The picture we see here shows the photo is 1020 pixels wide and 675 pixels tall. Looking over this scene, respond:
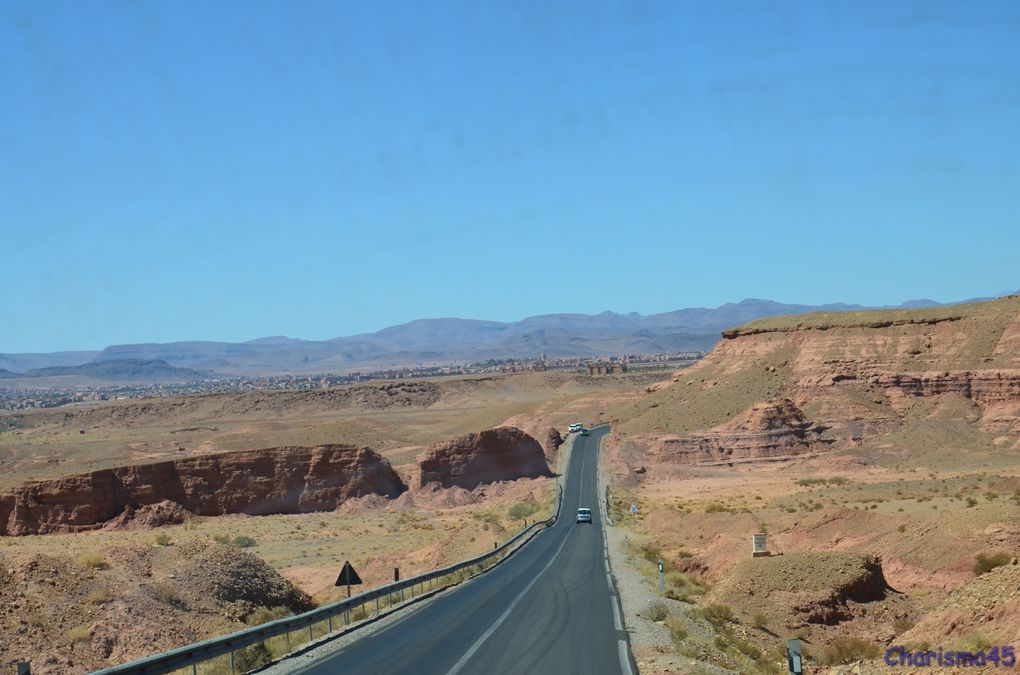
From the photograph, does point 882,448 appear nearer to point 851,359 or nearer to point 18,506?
point 851,359

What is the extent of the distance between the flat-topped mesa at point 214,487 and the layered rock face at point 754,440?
24.5 metres

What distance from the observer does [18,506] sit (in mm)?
55781

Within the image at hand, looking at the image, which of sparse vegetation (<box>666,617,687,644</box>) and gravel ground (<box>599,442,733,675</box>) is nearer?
gravel ground (<box>599,442,733,675</box>)

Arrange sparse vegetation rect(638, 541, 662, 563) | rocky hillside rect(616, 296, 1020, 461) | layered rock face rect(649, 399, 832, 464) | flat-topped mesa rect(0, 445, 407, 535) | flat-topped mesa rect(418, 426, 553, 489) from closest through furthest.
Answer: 1. sparse vegetation rect(638, 541, 662, 563)
2. flat-topped mesa rect(0, 445, 407, 535)
3. flat-topped mesa rect(418, 426, 553, 489)
4. rocky hillside rect(616, 296, 1020, 461)
5. layered rock face rect(649, 399, 832, 464)

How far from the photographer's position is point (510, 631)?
2102cm

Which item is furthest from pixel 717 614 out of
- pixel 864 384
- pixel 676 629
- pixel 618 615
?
pixel 864 384

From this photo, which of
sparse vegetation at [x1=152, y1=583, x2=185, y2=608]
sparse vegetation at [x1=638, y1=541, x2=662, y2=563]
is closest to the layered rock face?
sparse vegetation at [x1=638, y1=541, x2=662, y2=563]

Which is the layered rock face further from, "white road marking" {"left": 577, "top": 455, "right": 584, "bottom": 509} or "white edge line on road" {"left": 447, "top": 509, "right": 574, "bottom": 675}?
"white edge line on road" {"left": 447, "top": 509, "right": 574, "bottom": 675}

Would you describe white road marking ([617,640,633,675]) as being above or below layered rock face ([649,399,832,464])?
above

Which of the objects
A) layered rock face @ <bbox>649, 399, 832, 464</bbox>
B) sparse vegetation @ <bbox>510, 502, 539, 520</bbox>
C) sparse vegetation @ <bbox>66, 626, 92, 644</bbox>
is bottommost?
sparse vegetation @ <bbox>510, 502, 539, 520</bbox>

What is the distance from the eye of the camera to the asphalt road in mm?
17234

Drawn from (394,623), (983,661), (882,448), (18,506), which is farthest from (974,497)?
(18,506)

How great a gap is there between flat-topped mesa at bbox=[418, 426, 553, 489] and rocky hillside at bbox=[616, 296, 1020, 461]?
12.8 m

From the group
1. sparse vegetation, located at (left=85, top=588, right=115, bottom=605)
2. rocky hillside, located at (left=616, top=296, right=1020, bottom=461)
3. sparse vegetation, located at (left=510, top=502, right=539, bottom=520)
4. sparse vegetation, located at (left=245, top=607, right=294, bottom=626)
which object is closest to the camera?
Answer: sparse vegetation, located at (left=85, top=588, right=115, bottom=605)
